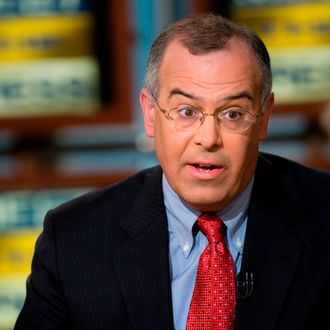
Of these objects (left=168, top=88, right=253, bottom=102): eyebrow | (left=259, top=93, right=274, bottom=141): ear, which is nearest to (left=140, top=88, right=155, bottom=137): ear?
(left=168, top=88, right=253, bottom=102): eyebrow

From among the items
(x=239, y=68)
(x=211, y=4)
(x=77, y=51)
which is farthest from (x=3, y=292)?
(x=239, y=68)

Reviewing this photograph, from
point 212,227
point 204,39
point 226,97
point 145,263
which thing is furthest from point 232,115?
point 145,263

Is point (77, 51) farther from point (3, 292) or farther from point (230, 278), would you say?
point (230, 278)

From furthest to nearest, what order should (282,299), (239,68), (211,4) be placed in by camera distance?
(211,4) → (282,299) → (239,68)

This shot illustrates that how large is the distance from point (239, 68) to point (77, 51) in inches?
57.5

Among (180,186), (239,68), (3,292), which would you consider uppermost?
(239,68)

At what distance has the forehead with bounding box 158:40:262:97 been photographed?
5.87 ft

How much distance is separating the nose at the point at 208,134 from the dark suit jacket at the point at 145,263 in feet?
0.91

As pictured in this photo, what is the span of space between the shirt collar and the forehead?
268mm

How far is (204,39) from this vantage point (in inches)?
71.6

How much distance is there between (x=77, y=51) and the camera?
3189mm

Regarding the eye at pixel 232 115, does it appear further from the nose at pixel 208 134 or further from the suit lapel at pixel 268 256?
the suit lapel at pixel 268 256

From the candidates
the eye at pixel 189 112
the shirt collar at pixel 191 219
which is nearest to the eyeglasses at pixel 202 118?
the eye at pixel 189 112

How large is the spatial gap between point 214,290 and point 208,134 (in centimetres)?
33
